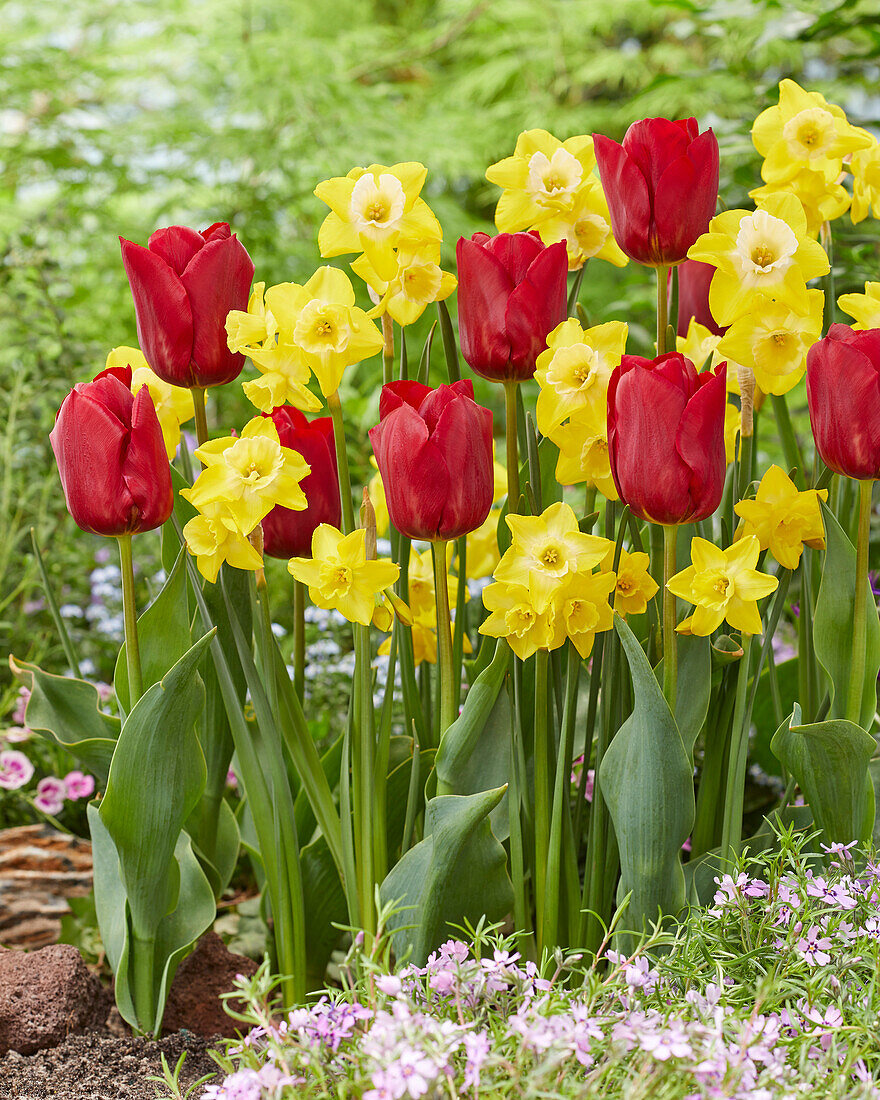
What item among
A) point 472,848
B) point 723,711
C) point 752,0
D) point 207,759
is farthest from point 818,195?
point 752,0

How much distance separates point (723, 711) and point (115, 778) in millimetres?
549

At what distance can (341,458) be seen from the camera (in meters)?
0.80

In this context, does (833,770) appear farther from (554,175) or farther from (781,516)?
(554,175)

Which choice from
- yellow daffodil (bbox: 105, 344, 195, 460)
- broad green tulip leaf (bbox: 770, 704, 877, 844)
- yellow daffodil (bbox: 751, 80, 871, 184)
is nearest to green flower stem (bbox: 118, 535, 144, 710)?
yellow daffodil (bbox: 105, 344, 195, 460)

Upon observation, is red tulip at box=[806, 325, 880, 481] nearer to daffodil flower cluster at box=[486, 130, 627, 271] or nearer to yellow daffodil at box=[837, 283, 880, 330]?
yellow daffodil at box=[837, 283, 880, 330]

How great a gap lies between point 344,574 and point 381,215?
0.97 feet

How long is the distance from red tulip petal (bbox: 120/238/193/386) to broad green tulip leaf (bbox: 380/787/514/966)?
0.43 m

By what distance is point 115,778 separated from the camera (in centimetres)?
81

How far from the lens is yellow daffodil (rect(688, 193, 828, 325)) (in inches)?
28.9

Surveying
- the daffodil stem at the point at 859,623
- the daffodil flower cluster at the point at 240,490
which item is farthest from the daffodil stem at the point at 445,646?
the daffodil stem at the point at 859,623

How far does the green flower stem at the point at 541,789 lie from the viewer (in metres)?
0.80

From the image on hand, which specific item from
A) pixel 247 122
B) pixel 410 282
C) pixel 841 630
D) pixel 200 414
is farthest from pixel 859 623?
pixel 247 122

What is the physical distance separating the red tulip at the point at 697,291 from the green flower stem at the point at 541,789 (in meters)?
0.40

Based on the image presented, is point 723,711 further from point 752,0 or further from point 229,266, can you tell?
point 752,0
